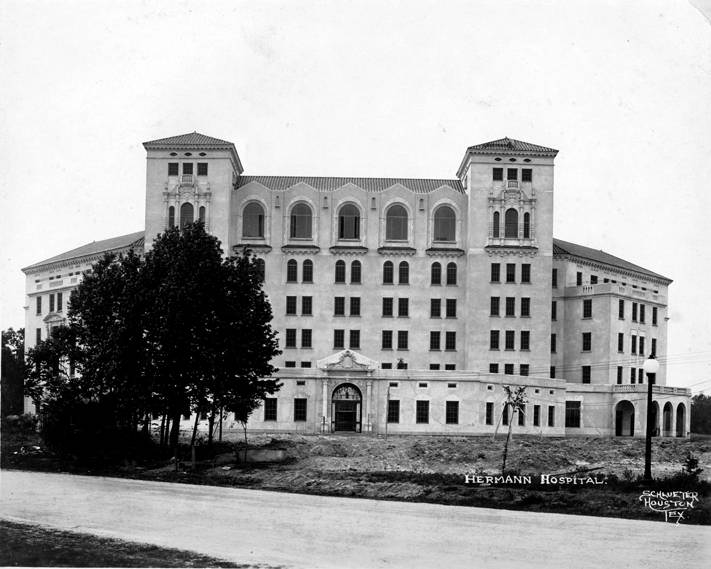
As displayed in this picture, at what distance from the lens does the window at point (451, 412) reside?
2518 inches

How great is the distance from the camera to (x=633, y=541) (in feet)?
75.1

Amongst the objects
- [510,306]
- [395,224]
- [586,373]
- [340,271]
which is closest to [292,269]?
[340,271]

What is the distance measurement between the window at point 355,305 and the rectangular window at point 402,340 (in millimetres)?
3479

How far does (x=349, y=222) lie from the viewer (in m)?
72.2

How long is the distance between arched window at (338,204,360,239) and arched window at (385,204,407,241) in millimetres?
2270

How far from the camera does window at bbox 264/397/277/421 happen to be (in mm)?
64062

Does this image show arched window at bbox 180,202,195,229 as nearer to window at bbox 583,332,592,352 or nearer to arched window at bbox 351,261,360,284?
arched window at bbox 351,261,360,284

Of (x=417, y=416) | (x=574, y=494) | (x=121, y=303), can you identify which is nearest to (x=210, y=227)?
(x=417, y=416)

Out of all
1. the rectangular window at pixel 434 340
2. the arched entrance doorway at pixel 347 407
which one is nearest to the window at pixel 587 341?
the rectangular window at pixel 434 340

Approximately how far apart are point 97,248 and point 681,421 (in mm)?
51680

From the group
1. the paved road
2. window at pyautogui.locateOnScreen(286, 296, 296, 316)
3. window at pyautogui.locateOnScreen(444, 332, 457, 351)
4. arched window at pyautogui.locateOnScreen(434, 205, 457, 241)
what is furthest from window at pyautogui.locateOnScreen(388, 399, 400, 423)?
the paved road

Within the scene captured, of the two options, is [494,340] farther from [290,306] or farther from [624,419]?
[290,306]

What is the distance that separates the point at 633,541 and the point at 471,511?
5440 mm

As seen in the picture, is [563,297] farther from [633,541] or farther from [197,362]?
[633,541]
